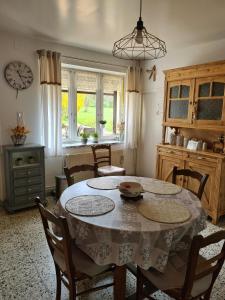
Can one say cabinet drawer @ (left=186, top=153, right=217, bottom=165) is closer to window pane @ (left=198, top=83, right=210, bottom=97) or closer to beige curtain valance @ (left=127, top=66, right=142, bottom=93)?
window pane @ (left=198, top=83, right=210, bottom=97)

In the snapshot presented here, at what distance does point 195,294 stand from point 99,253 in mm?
624

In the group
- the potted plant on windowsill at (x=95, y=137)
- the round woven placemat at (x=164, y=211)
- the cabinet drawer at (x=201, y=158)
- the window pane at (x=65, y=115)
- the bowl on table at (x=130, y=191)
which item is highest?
the window pane at (x=65, y=115)

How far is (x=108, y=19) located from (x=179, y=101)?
162 cm

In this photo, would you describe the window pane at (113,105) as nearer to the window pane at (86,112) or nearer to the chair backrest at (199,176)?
the window pane at (86,112)

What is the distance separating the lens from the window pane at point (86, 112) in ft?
14.2

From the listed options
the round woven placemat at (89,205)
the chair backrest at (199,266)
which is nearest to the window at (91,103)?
the round woven placemat at (89,205)

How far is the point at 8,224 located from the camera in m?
2.94

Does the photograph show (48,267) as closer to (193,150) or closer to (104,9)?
(193,150)

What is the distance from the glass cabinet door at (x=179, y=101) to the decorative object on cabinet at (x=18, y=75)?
86.9 inches

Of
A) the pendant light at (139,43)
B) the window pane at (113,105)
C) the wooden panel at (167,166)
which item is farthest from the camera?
the window pane at (113,105)

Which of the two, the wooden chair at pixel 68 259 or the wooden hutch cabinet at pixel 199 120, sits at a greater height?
the wooden hutch cabinet at pixel 199 120

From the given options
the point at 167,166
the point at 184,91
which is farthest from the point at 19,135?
the point at 184,91

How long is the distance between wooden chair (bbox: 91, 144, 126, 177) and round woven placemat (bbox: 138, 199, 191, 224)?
1932mm

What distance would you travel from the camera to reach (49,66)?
3.46 m
